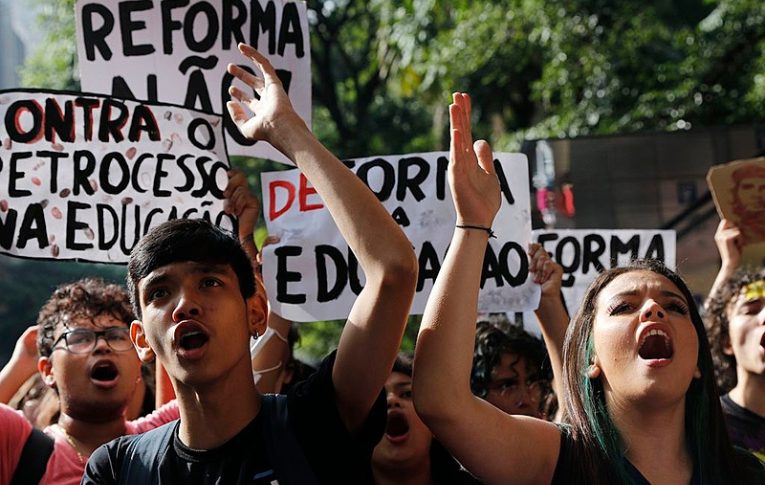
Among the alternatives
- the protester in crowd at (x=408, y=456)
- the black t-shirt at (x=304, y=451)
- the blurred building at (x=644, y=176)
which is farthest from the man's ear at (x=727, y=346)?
the blurred building at (x=644, y=176)

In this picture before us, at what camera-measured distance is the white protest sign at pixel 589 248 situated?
4426 millimetres

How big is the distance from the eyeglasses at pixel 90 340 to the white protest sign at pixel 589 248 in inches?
69.3

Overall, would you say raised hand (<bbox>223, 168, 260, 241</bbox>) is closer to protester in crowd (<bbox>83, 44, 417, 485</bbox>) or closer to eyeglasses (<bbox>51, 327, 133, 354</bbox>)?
eyeglasses (<bbox>51, 327, 133, 354</bbox>)

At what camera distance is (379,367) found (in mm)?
2324

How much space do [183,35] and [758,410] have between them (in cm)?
250

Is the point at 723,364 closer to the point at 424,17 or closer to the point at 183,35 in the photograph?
the point at 183,35

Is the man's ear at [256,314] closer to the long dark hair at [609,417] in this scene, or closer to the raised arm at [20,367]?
the long dark hair at [609,417]

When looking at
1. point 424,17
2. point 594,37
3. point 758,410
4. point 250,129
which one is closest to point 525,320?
point 758,410

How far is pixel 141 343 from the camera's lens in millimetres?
2688

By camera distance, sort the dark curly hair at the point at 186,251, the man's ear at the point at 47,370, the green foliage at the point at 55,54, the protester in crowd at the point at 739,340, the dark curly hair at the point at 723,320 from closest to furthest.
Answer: the dark curly hair at the point at 186,251 → the man's ear at the point at 47,370 → the protester in crowd at the point at 739,340 → the dark curly hair at the point at 723,320 → the green foliage at the point at 55,54

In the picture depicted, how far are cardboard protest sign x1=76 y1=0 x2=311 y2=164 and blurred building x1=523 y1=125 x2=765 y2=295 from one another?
3806 millimetres

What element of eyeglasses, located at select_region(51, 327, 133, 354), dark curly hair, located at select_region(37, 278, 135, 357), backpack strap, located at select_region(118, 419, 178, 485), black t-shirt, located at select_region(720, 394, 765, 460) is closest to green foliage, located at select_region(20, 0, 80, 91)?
dark curly hair, located at select_region(37, 278, 135, 357)

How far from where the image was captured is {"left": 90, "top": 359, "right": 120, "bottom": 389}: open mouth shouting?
332 centimetres

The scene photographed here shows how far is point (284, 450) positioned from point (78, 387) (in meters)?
1.22
